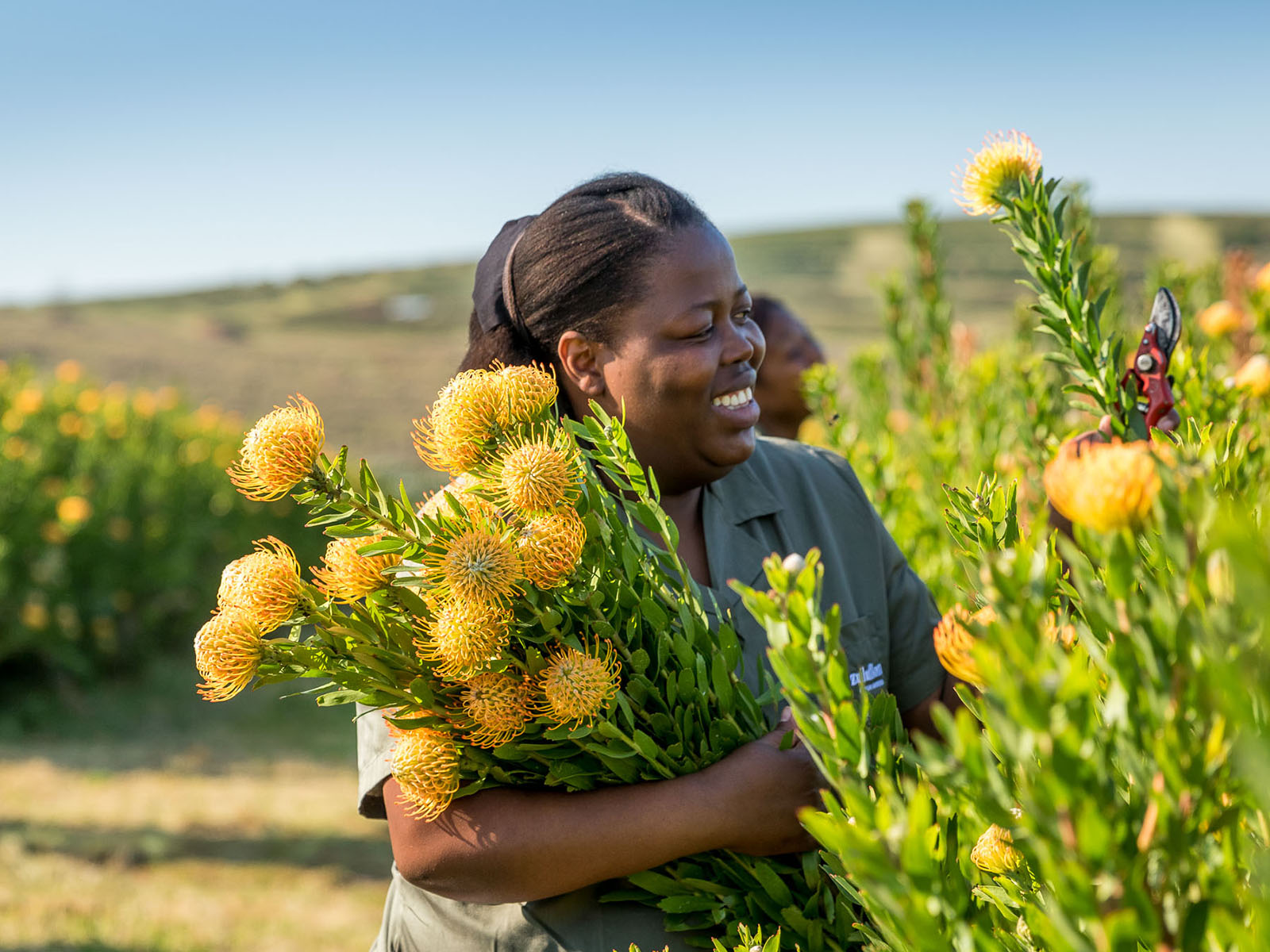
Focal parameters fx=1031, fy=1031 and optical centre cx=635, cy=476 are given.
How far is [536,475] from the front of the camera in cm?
111

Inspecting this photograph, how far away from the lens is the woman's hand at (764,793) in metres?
1.29

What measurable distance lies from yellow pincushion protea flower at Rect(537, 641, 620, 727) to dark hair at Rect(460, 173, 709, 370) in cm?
73

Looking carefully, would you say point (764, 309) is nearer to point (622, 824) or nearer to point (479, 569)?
point (622, 824)

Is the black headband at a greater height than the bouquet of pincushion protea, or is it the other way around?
the black headband

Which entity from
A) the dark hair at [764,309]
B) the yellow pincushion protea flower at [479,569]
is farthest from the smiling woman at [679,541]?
the dark hair at [764,309]

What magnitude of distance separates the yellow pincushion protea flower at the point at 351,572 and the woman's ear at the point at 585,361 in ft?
→ 2.20

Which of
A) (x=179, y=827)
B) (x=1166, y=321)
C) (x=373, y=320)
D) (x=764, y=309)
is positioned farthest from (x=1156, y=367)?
(x=373, y=320)

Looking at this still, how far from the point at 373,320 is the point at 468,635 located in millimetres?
33149

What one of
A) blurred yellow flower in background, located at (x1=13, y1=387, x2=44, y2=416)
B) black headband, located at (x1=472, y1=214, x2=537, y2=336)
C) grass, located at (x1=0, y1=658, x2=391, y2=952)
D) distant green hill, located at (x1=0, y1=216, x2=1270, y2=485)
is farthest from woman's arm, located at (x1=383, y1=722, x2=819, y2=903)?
distant green hill, located at (x1=0, y1=216, x2=1270, y2=485)

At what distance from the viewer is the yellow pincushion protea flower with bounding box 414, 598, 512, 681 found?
1087mm

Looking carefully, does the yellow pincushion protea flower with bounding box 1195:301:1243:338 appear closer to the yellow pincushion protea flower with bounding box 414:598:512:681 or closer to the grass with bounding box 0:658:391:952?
the yellow pincushion protea flower with bounding box 414:598:512:681

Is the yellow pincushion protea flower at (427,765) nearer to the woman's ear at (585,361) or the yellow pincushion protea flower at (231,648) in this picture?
the yellow pincushion protea flower at (231,648)

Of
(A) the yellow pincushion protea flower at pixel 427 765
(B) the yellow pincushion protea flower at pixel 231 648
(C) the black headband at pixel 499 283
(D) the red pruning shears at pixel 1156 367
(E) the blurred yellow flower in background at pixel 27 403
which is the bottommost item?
(E) the blurred yellow flower in background at pixel 27 403

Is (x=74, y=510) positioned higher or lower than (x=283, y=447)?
lower
